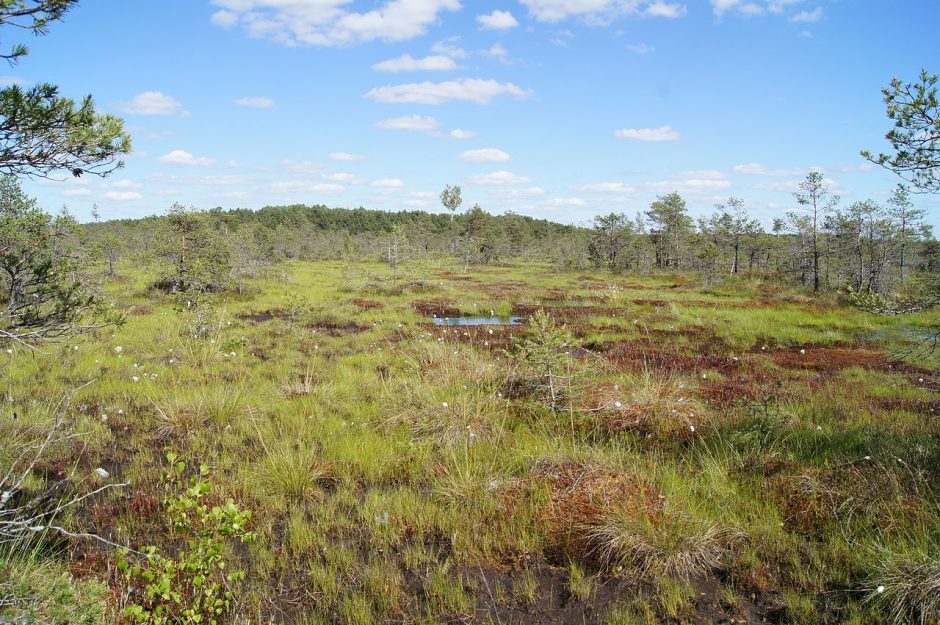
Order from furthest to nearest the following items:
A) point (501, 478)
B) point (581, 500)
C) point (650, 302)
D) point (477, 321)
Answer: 1. point (650, 302)
2. point (477, 321)
3. point (501, 478)
4. point (581, 500)

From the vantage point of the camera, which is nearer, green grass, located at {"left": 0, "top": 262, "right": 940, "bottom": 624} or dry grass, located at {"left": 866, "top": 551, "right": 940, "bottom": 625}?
dry grass, located at {"left": 866, "top": 551, "right": 940, "bottom": 625}

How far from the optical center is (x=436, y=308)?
19.5m

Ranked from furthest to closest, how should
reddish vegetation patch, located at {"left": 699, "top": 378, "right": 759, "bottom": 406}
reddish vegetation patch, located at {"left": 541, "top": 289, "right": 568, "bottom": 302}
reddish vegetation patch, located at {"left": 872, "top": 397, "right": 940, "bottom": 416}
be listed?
reddish vegetation patch, located at {"left": 541, "top": 289, "right": 568, "bottom": 302}, reddish vegetation patch, located at {"left": 699, "top": 378, "right": 759, "bottom": 406}, reddish vegetation patch, located at {"left": 872, "top": 397, "right": 940, "bottom": 416}

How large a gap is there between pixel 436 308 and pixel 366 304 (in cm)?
292

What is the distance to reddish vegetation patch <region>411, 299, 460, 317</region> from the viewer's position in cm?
1873

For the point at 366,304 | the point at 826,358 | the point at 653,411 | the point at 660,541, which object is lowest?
the point at 660,541

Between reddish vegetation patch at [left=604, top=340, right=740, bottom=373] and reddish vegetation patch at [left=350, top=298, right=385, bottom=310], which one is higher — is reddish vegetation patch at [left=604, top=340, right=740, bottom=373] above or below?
below

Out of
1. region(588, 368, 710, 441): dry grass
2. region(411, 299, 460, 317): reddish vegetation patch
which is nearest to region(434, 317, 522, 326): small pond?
region(411, 299, 460, 317): reddish vegetation patch

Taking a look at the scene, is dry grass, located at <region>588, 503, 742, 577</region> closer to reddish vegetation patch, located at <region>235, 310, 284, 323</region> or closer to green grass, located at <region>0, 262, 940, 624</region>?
green grass, located at <region>0, 262, 940, 624</region>

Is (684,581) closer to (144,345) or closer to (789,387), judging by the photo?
(789,387)

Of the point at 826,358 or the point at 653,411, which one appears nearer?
the point at 653,411

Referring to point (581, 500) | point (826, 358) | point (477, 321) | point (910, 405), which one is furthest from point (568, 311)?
point (581, 500)

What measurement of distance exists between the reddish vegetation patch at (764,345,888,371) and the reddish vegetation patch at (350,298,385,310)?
1311cm

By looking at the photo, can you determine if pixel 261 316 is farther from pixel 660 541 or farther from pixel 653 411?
pixel 660 541
